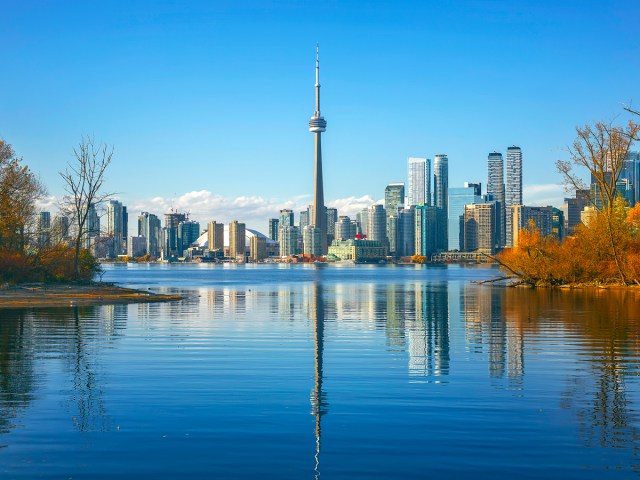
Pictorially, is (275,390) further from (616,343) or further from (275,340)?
(616,343)

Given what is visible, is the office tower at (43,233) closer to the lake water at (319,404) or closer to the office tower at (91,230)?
the office tower at (91,230)

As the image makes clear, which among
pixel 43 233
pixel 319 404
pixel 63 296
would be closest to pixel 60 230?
pixel 43 233

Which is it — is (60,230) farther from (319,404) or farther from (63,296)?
(319,404)

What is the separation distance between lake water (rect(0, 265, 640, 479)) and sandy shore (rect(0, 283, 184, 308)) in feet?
57.0

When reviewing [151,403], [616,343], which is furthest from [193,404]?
[616,343]

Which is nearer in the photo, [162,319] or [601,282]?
[162,319]

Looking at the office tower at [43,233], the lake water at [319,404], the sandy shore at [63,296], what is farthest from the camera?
the office tower at [43,233]

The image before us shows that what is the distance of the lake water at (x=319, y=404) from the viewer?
1205 centimetres

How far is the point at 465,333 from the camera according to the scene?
3334cm

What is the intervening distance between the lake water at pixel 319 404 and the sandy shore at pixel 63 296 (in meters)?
17.4

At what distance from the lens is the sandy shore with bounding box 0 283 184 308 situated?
163 ft

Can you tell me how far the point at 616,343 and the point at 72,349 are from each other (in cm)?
2075

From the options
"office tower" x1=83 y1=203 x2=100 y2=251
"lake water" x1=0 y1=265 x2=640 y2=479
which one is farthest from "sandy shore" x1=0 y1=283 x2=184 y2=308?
"lake water" x1=0 y1=265 x2=640 y2=479

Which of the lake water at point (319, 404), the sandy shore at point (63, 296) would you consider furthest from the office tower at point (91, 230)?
the lake water at point (319, 404)
